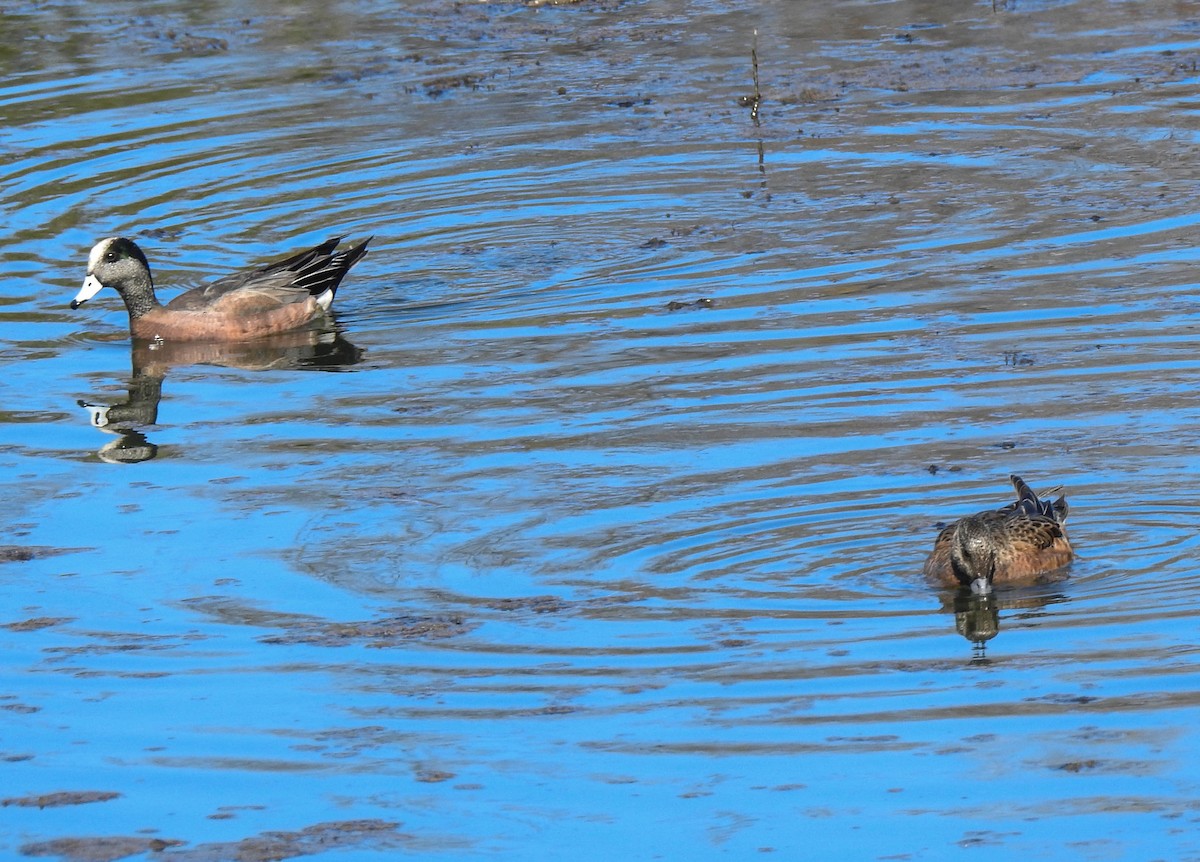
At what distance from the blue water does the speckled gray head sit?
0.35m

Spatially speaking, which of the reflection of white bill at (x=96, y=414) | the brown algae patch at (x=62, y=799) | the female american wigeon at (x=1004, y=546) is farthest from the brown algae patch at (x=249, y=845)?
the reflection of white bill at (x=96, y=414)

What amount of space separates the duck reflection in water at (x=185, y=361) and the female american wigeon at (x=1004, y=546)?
4.42m

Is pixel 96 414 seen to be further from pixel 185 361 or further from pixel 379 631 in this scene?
pixel 379 631

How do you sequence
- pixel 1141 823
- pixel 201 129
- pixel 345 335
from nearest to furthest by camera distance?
pixel 1141 823, pixel 345 335, pixel 201 129

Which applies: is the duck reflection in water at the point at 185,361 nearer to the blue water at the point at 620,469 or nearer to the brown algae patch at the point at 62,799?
the blue water at the point at 620,469

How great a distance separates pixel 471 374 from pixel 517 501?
7.71ft

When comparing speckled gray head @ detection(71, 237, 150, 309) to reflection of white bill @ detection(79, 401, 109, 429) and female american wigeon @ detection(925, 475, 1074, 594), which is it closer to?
reflection of white bill @ detection(79, 401, 109, 429)

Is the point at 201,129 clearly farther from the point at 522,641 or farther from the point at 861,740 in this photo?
the point at 861,740

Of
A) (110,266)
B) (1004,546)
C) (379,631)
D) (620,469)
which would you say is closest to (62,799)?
(379,631)

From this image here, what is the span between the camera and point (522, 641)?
771 cm

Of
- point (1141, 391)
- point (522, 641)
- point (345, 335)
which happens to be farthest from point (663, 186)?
point (522, 641)

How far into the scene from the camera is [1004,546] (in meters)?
8.18

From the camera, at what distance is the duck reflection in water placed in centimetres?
1112

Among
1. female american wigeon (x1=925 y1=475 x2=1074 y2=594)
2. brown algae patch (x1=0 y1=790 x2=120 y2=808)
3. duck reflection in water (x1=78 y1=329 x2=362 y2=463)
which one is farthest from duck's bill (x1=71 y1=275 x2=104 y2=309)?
brown algae patch (x1=0 y1=790 x2=120 y2=808)
